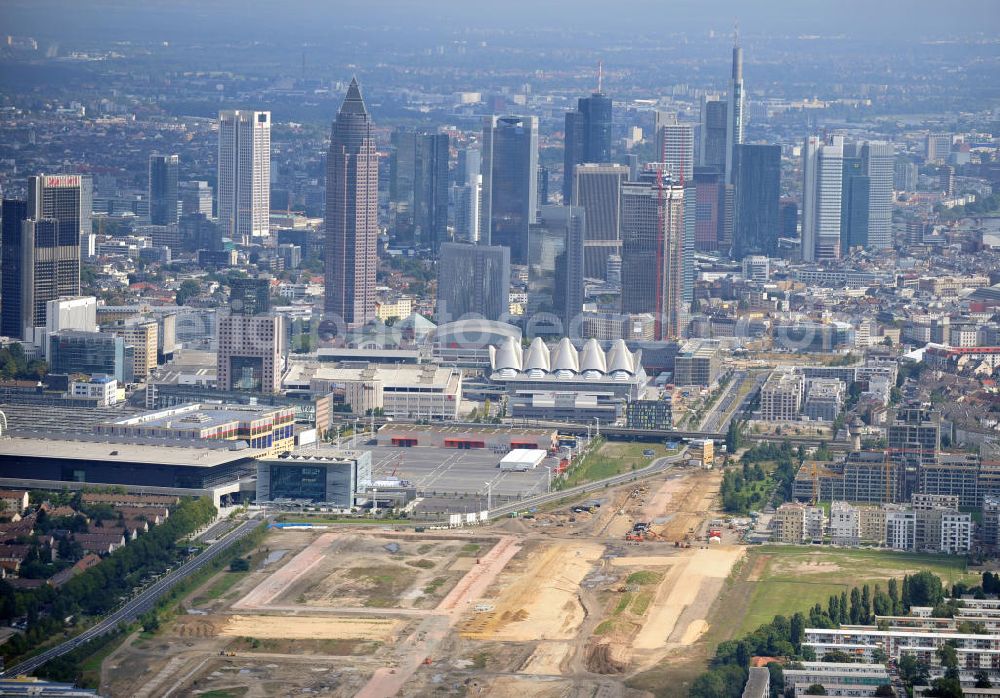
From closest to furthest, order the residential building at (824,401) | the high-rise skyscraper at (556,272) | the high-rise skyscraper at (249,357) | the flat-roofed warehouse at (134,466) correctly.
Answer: the flat-roofed warehouse at (134,466) < the high-rise skyscraper at (249,357) < the residential building at (824,401) < the high-rise skyscraper at (556,272)

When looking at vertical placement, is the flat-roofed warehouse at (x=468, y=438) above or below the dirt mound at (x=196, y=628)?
above

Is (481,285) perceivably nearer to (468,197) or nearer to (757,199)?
(468,197)

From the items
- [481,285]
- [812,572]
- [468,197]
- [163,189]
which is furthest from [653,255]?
[812,572]

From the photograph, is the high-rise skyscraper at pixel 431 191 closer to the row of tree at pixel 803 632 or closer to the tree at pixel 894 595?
the tree at pixel 894 595

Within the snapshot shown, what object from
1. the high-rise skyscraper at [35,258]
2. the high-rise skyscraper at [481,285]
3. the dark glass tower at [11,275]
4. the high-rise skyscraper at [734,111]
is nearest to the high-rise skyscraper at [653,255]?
the high-rise skyscraper at [481,285]

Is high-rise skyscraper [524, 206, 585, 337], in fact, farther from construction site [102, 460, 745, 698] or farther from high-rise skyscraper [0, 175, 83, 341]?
construction site [102, 460, 745, 698]

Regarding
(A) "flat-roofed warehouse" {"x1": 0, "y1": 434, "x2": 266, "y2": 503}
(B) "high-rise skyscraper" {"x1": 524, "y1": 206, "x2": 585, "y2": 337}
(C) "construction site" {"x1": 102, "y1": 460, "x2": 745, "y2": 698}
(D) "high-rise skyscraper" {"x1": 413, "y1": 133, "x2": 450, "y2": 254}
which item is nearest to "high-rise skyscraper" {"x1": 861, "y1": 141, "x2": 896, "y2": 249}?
(D) "high-rise skyscraper" {"x1": 413, "y1": 133, "x2": 450, "y2": 254}
